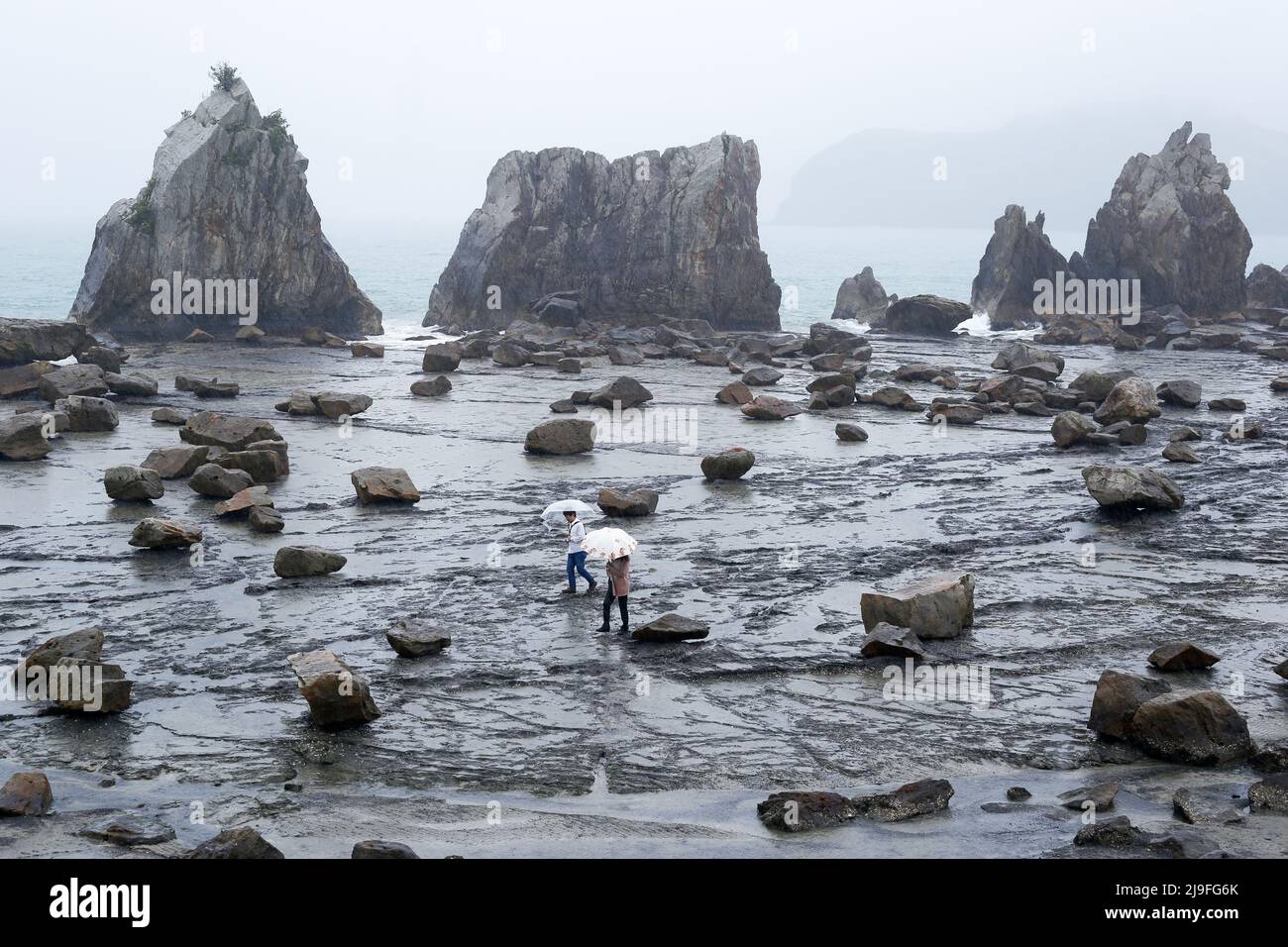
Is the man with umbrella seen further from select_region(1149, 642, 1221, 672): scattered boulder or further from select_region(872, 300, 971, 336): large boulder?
select_region(872, 300, 971, 336): large boulder

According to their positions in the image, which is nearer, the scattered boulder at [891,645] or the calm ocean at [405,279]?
the scattered boulder at [891,645]

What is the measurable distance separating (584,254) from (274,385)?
1098 inches

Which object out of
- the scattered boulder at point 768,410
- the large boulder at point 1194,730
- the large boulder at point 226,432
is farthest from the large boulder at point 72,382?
the large boulder at point 1194,730

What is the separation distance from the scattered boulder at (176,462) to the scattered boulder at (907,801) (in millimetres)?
18079

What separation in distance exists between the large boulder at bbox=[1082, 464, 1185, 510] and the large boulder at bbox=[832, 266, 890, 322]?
5200cm

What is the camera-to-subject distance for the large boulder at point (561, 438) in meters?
29.7

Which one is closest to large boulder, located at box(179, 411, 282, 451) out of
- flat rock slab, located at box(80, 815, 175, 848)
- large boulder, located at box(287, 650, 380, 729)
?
large boulder, located at box(287, 650, 380, 729)

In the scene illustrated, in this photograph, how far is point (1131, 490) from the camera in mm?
23391

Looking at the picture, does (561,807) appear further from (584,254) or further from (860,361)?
(584,254)

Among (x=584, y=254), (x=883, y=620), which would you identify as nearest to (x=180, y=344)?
(x=584, y=254)

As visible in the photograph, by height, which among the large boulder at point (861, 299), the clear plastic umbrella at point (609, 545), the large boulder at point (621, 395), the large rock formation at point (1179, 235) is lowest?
the clear plastic umbrella at point (609, 545)

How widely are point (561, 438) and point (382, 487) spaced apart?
639 centimetres

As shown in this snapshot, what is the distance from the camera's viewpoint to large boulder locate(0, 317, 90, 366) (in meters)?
38.8

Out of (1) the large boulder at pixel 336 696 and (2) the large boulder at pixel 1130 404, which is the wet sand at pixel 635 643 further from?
(2) the large boulder at pixel 1130 404
